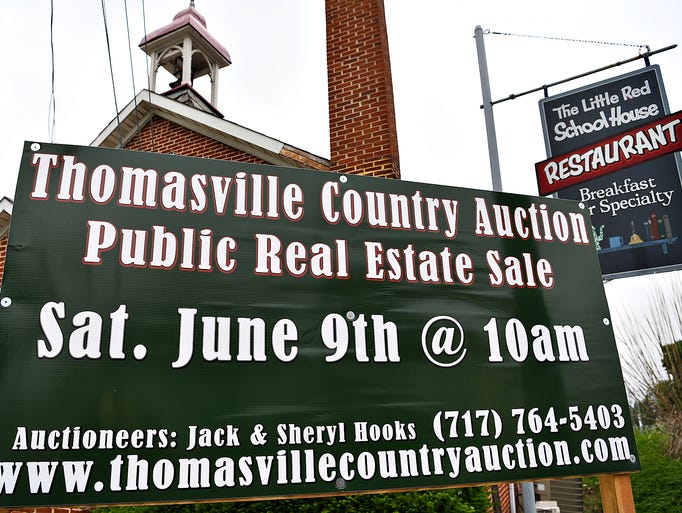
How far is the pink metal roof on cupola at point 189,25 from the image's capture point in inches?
581

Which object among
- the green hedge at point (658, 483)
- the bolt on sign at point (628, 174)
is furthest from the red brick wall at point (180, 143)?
the green hedge at point (658, 483)

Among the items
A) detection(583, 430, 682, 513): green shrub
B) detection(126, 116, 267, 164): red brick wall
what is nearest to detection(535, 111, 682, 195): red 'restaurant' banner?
detection(126, 116, 267, 164): red brick wall

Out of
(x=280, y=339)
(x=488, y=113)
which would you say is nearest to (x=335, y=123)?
(x=488, y=113)

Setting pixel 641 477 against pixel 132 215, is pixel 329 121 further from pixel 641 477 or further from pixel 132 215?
pixel 641 477

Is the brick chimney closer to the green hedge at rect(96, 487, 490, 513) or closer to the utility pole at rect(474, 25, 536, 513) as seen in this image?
the utility pole at rect(474, 25, 536, 513)

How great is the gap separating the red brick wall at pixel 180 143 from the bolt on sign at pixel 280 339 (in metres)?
6.24

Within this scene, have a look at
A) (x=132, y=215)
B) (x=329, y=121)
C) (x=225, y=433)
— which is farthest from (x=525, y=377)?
(x=329, y=121)

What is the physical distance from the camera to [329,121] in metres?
6.78

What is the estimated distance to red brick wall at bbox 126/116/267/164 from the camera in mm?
9789

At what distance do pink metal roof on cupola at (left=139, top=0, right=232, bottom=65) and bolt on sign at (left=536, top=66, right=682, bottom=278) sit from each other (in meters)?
11.0

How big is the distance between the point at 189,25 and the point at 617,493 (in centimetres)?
1491

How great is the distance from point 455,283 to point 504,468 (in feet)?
3.68

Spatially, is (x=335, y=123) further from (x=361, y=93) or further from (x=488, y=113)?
(x=488, y=113)

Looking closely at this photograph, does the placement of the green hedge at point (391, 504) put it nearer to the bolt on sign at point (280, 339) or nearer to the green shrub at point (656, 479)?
the bolt on sign at point (280, 339)
